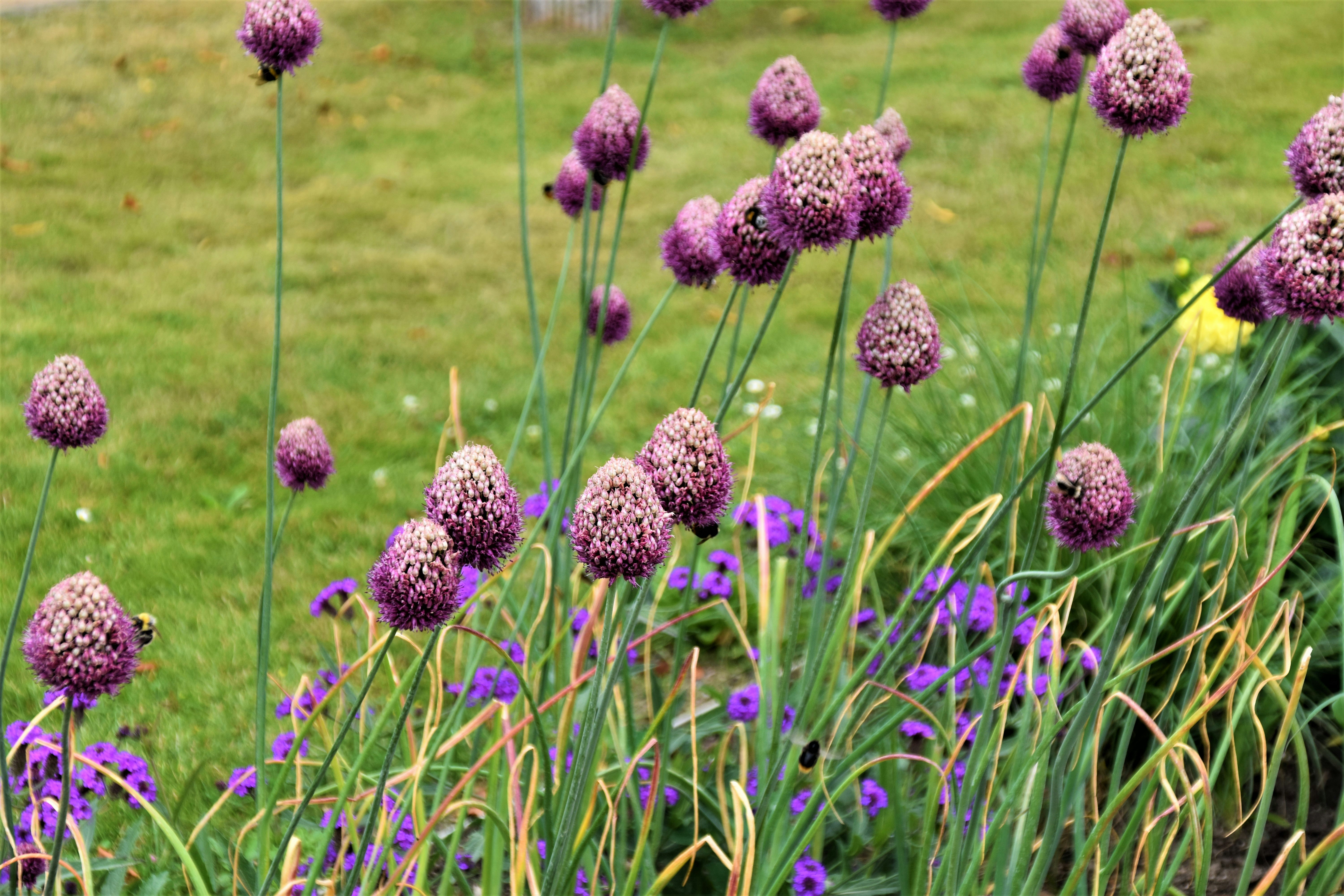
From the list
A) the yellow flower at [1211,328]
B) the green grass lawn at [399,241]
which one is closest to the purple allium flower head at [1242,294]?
the green grass lawn at [399,241]

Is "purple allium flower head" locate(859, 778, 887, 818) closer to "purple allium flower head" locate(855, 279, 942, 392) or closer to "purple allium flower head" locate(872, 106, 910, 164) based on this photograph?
"purple allium flower head" locate(855, 279, 942, 392)

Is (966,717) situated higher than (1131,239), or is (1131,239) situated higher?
(1131,239)

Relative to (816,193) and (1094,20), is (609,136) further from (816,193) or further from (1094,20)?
(1094,20)

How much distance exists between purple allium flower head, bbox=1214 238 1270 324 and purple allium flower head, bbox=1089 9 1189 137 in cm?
36

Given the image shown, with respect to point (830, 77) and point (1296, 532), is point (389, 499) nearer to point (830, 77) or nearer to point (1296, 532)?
point (1296, 532)

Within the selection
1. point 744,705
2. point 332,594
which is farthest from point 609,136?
point 332,594

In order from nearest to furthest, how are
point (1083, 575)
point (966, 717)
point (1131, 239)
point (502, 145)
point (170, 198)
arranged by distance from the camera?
point (1083, 575), point (966, 717), point (1131, 239), point (170, 198), point (502, 145)

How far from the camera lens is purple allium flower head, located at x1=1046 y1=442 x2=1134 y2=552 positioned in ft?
6.08

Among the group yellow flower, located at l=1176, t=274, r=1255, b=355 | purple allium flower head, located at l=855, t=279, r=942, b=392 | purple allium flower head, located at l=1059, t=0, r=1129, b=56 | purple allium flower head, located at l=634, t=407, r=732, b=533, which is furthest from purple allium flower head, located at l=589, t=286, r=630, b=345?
yellow flower, located at l=1176, t=274, r=1255, b=355

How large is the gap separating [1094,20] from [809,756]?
1.34 meters

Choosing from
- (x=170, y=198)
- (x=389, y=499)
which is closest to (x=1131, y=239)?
(x=389, y=499)

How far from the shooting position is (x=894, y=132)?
239 centimetres

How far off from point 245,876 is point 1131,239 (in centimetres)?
572

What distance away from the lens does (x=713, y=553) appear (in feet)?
11.1
